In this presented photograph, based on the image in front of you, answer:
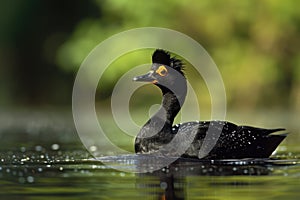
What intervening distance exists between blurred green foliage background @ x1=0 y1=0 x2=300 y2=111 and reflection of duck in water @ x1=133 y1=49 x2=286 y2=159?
1651 cm

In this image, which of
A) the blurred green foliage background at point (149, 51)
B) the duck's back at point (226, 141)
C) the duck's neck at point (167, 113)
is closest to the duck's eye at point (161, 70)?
the duck's neck at point (167, 113)

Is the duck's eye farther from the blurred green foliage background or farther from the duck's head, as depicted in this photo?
the blurred green foliage background

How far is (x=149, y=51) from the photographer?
3128cm

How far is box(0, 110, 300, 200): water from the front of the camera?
25.7ft

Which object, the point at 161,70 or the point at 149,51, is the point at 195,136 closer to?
the point at 161,70

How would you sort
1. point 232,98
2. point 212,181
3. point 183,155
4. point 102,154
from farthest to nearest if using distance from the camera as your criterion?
point 232,98 < point 102,154 < point 183,155 < point 212,181

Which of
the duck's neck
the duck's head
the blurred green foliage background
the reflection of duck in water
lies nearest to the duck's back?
the reflection of duck in water

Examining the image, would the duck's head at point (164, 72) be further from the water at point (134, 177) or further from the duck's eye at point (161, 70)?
the water at point (134, 177)

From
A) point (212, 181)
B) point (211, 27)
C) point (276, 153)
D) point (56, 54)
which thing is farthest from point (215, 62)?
point (212, 181)

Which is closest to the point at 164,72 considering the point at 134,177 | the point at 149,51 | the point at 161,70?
the point at 161,70

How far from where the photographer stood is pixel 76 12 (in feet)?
106

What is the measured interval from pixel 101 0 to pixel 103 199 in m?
24.5

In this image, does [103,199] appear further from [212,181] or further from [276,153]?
[276,153]

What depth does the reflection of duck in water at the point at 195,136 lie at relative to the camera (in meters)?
10.8
